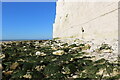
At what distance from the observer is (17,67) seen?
3158 millimetres

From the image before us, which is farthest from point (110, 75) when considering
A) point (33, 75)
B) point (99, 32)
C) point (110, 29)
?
point (99, 32)

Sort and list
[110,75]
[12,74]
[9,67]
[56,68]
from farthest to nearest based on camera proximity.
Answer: [9,67] → [56,68] → [12,74] → [110,75]

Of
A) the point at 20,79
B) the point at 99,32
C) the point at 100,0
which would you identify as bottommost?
the point at 20,79

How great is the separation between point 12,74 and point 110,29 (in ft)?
17.7

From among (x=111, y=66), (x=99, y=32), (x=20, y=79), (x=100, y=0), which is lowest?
(x=20, y=79)

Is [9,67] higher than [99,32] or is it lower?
lower

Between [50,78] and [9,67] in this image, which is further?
[9,67]

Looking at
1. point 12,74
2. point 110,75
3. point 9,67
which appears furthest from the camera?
point 9,67

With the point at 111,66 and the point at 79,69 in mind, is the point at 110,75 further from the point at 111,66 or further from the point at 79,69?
the point at 79,69

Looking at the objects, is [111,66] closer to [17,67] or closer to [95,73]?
[95,73]

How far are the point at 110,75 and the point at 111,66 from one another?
358 mm

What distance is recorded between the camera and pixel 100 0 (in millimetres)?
7801

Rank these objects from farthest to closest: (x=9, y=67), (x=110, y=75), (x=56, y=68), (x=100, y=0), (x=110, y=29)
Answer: (x=100, y=0)
(x=110, y=29)
(x=9, y=67)
(x=56, y=68)
(x=110, y=75)

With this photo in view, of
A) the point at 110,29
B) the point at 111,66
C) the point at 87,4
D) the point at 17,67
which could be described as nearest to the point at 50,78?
the point at 17,67
